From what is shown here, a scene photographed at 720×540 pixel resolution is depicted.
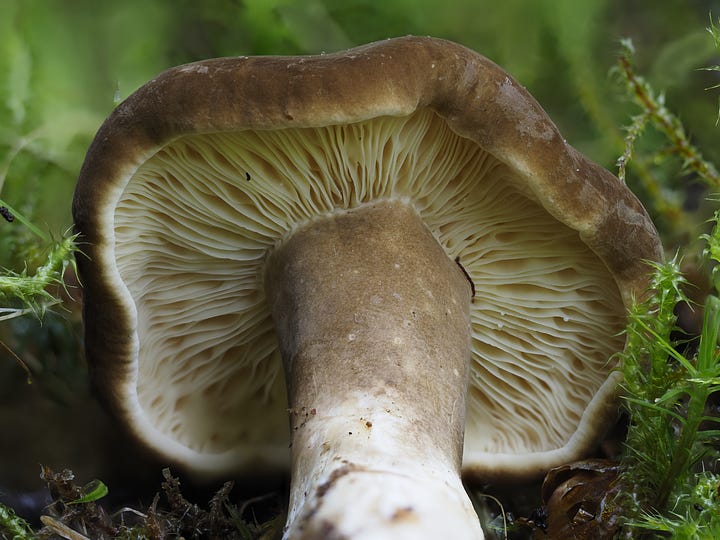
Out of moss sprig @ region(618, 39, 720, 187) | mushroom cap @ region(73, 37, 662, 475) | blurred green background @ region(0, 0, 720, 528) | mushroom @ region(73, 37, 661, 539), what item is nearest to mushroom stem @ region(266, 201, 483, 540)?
mushroom @ region(73, 37, 661, 539)

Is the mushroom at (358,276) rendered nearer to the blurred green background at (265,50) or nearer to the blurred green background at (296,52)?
the blurred green background at (296,52)

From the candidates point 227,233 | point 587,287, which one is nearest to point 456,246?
point 587,287

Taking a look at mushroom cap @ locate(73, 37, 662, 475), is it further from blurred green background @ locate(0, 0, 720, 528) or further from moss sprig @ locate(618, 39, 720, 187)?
moss sprig @ locate(618, 39, 720, 187)

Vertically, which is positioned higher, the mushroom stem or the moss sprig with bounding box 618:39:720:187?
the moss sprig with bounding box 618:39:720:187

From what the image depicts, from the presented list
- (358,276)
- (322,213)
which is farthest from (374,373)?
(322,213)

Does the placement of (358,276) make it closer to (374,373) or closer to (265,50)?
(374,373)

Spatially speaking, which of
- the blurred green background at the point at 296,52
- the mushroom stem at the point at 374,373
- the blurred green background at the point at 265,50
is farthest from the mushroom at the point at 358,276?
the blurred green background at the point at 265,50
